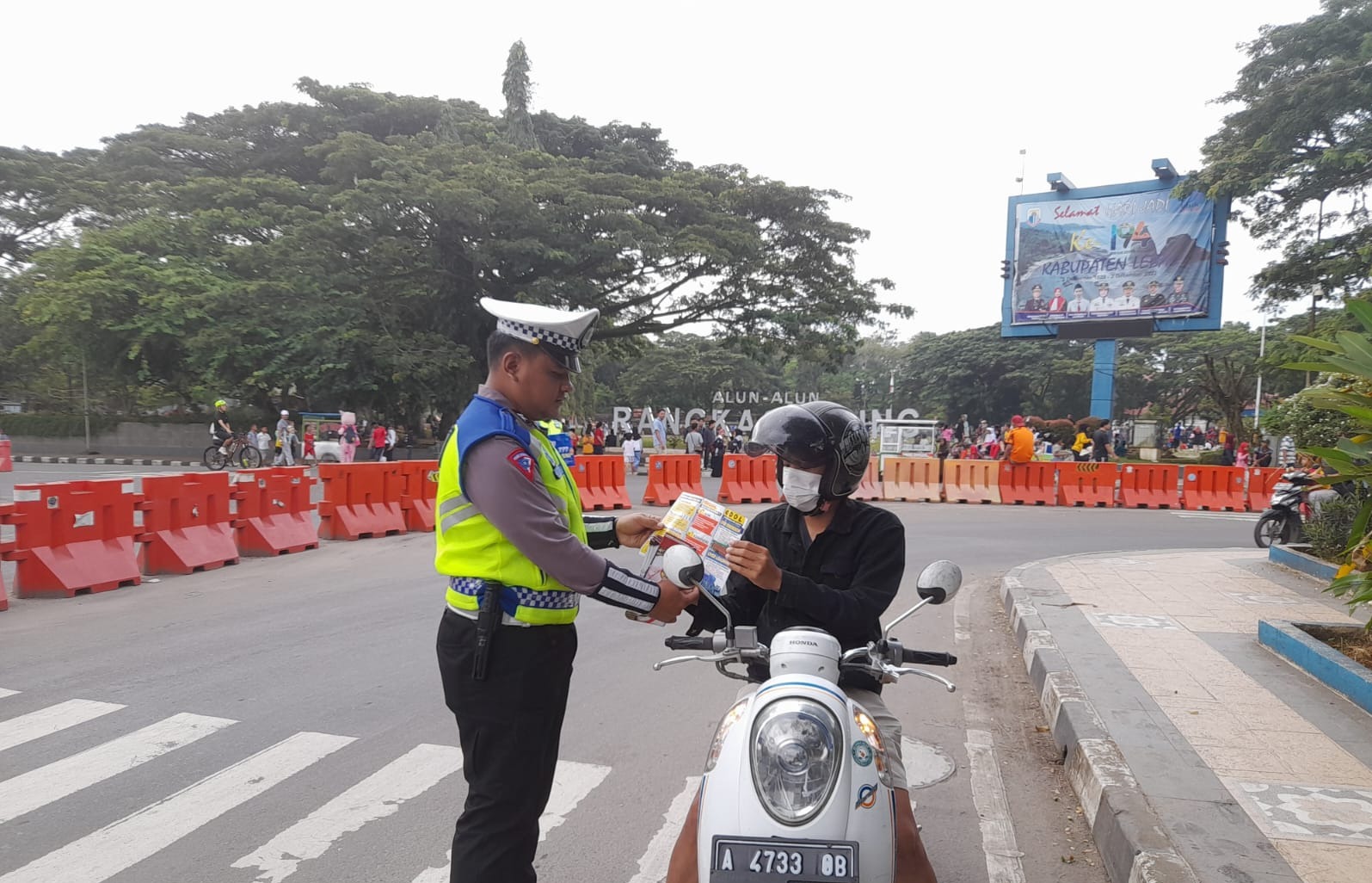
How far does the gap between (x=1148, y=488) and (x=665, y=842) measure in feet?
58.8

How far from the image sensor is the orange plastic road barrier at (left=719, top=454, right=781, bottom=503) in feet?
54.6

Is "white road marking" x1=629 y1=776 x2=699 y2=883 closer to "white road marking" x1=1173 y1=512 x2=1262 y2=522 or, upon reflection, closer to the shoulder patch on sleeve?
the shoulder patch on sleeve

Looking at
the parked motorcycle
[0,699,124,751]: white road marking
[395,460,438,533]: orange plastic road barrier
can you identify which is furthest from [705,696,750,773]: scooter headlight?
the parked motorcycle

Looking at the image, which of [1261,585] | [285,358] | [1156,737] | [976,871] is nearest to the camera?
[976,871]

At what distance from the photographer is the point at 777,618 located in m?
2.67

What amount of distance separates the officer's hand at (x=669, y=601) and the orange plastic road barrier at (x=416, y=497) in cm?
992

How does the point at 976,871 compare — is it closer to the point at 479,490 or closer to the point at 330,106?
the point at 479,490

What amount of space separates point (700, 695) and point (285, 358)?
22.5 metres

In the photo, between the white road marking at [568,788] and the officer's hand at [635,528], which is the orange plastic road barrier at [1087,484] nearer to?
the white road marking at [568,788]

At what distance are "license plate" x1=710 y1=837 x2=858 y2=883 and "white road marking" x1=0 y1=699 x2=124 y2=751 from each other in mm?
4131

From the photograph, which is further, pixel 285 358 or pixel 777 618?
pixel 285 358

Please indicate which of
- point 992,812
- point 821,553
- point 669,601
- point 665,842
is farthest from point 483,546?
point 992,812

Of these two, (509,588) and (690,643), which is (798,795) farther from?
(509,588)

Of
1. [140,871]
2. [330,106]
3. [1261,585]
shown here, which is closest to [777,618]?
[140,871]
